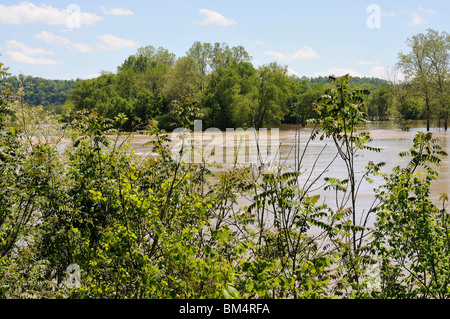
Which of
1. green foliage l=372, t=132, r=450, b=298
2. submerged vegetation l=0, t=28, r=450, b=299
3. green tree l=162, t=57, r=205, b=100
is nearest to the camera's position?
submerged vegetation l=0, t=28, r=450, b=299

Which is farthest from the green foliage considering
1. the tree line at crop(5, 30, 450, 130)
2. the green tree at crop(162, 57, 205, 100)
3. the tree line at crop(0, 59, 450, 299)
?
the green tree at crop(162, 57, 205, 100)

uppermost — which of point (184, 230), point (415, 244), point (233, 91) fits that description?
point (233, 91)

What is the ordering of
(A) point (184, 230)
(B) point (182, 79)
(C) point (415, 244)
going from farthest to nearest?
(B) point (182, 79)
(C) point (415, 244)
(A) point (184, 230)

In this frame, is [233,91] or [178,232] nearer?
[178,232]

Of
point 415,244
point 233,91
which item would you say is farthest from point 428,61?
point 415,244

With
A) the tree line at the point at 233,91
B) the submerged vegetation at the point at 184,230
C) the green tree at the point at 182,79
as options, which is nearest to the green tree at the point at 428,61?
the tree line at the point at 233,91

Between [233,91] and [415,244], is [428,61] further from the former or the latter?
[415,244]

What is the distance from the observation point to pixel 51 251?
5.45 m

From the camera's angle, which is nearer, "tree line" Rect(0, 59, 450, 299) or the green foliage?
"tree line" Rect(0, 59, 450, 299)

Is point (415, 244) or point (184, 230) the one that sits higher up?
point (184, 230)

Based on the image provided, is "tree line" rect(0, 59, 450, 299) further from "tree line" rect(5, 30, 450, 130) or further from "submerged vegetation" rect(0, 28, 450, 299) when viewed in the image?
"tree line" rect(5, 30, 450, 130)
